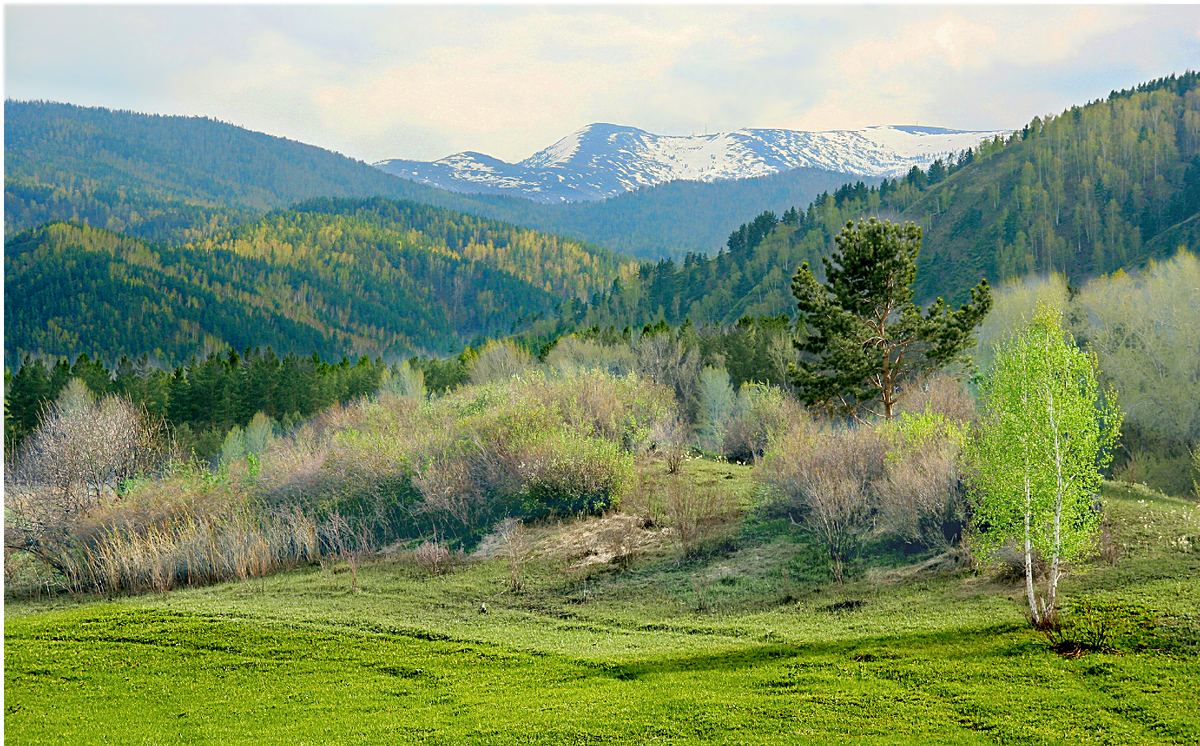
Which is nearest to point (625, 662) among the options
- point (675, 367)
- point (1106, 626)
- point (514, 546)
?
point (1106, 626)

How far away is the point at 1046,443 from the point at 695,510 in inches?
570

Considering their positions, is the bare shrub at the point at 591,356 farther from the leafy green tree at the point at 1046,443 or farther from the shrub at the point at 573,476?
the leafy green tree at the point at 1046,443

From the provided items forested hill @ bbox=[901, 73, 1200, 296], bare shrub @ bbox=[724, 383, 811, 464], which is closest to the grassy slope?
bare shrub @ bbox=[724, 383, 811, 464]

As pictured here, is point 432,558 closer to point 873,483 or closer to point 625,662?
point 625,662

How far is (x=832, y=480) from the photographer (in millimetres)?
28406

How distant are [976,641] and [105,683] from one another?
66.8 ft

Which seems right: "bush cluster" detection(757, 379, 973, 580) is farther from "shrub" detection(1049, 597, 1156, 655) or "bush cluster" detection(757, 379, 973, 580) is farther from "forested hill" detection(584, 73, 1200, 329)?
"forested hill" detection(584, 73, 1200, 329)

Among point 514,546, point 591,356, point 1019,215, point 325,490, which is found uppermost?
point 1019,215

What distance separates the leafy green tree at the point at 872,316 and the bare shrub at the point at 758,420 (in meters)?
4.09

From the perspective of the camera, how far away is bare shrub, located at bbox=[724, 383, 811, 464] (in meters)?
44.3

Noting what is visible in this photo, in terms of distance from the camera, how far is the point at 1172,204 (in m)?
118

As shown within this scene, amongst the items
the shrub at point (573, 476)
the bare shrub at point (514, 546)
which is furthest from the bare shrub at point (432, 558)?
the shrub at point (573, 476)

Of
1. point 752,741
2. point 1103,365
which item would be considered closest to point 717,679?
point 752,741

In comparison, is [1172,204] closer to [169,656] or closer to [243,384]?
[243,384]
